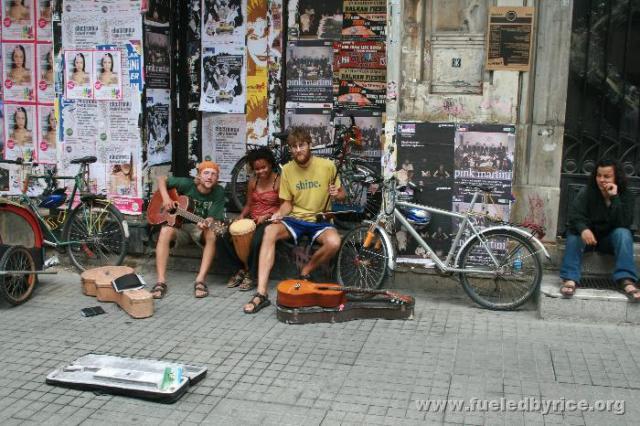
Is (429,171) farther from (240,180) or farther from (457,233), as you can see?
(240,180)

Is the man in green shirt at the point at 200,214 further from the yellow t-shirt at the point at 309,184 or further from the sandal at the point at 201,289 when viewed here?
the yellow t-shirt at the point at 309,184

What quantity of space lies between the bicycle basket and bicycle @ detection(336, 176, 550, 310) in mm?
3077

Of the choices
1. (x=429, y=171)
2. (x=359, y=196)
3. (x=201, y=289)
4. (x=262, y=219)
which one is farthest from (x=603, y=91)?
(x=201, y=289)

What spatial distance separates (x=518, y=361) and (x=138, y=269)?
4206 millimetres

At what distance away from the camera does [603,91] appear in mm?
6586

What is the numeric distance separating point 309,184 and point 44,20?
3.90 meters

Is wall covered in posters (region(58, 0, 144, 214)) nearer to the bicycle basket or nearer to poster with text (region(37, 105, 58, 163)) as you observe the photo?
the bicycle basket

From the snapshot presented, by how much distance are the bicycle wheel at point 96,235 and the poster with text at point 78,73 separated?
1276 mm

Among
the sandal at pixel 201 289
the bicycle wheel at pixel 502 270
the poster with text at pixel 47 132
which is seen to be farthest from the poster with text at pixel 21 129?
the bicycle wheel at pixel 502 270

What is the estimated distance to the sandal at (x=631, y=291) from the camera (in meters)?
5.76

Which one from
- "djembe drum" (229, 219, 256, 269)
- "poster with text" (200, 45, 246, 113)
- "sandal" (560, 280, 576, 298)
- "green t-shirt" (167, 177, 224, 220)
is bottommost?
"sandal" (560, 280, 576, 298)

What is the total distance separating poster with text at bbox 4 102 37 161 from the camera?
8320 mm

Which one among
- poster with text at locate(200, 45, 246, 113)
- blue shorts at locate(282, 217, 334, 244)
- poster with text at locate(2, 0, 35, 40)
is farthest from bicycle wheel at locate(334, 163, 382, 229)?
poster with text at locate(2, 0, 35, 40)

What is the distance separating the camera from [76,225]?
24.4ft
